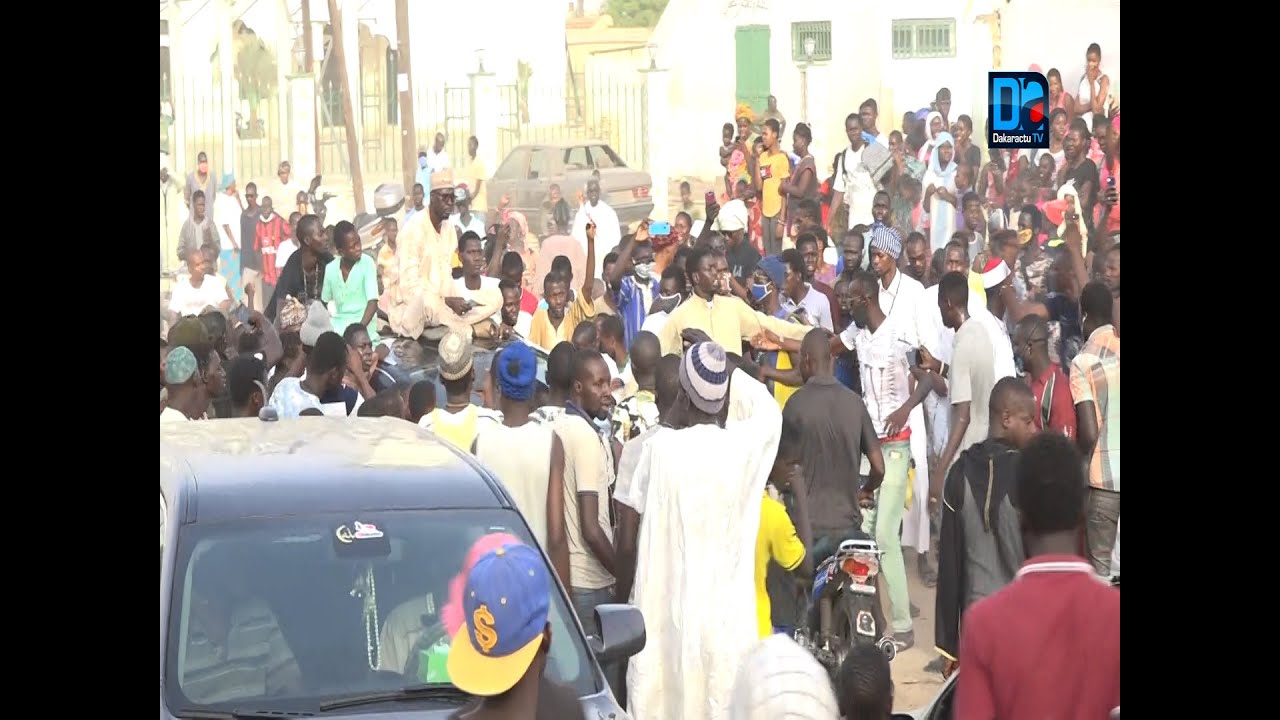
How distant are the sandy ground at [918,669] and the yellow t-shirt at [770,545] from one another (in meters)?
1.83

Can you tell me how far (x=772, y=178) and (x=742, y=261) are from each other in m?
3.20

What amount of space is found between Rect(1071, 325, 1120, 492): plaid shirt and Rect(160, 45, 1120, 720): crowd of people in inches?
0.6

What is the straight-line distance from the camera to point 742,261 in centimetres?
1279

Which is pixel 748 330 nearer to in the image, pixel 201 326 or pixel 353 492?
pixel 201 326

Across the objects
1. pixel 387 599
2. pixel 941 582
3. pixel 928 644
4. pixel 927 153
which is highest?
A: pixel 927 153

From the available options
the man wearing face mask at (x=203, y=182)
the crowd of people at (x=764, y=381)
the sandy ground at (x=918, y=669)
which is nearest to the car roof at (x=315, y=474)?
the crowd of people at (x=764, y=381)

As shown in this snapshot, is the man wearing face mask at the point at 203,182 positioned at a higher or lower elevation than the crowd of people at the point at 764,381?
higher

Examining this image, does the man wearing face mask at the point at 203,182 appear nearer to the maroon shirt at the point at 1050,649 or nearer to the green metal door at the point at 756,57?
the green metal door at the point at 756,57

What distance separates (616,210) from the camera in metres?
17.1

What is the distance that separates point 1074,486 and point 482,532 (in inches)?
68.9

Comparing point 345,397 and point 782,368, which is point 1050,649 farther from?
point 782,368

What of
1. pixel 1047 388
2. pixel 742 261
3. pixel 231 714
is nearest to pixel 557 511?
pixel 231 714

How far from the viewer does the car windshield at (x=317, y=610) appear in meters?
4.71

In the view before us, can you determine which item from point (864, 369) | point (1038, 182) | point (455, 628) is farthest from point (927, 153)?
point (455, 628)
